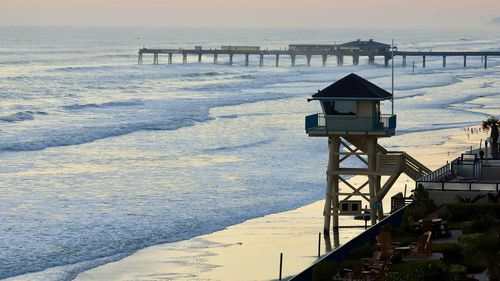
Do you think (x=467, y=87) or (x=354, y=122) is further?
(x=467, y=87)

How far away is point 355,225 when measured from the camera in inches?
1695

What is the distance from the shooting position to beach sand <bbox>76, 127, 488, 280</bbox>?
3447 cm

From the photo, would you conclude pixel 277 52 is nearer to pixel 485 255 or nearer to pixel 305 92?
pixel 305 92

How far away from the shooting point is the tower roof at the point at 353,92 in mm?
40156

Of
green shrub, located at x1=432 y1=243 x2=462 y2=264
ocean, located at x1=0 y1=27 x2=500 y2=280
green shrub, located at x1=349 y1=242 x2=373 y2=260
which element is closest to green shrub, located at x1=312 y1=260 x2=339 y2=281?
green shrub, located at x1=349 y1=242 x2=373 y2=260

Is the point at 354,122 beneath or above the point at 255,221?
above

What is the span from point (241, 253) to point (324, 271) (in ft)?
35.7

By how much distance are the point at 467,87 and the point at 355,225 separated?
8264 cm

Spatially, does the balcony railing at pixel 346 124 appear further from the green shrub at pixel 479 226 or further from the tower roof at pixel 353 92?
the green shrub at pixel 479 226

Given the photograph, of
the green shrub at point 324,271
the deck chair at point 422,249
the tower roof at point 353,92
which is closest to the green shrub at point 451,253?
the deck chair at point 422,249

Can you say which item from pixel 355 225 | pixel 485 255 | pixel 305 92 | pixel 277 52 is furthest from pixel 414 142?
pixel 277 52

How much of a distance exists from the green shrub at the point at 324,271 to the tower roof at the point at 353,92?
44.2 ft

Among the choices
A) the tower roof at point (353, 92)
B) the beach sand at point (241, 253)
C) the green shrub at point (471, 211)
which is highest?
the tower roof at point (353, 92)

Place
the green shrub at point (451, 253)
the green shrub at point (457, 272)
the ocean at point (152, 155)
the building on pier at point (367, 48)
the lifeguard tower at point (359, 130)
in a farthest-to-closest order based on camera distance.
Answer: the building on pier at point (367, 48) → the ocean at point (152, 155) → the lifeguard tower at point (359, 130) → the green shrub at point (451, 253) → the green shrub at point (457, 272)
